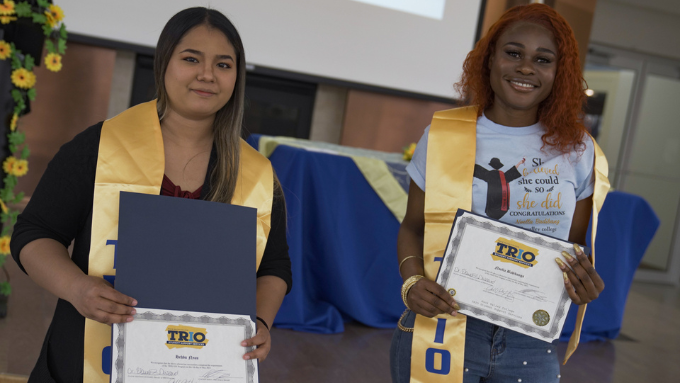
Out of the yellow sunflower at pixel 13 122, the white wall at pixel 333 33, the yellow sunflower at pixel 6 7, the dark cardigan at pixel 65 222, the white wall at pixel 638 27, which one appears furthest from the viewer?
the white wall at pixel 638 27

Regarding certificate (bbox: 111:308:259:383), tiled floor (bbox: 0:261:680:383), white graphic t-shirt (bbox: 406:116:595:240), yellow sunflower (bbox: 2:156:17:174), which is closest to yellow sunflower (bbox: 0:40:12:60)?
yellow sunflower (bbox: 2:156:17:174)

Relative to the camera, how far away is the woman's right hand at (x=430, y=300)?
108cm

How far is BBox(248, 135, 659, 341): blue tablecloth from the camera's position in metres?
2.92

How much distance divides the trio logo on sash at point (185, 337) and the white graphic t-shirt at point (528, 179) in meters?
0.60

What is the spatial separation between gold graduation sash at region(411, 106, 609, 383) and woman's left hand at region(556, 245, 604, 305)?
93 mm

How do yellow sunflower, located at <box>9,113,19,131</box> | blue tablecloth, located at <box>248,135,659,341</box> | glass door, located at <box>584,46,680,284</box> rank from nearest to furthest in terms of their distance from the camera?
yellow sunflower, located at <box>9,113,19,131</box>
blue tablecloth, located at <box>248,135,659,341</box>
glass door, located at <box>584,46,680,284</box>

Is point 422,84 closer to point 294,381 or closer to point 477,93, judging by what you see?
point 294,381

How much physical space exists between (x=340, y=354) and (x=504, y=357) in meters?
1.66

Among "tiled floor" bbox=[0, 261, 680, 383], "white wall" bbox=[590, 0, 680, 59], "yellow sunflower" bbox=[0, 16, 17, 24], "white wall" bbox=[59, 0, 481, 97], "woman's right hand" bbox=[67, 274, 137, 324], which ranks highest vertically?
"white wall" bbox=[590, 0, 680, 59]

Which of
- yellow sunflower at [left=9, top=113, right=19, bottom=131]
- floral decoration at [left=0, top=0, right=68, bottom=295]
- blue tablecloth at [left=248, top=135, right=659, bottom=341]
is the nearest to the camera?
floral decoration at [left=0, top=0, right=68, bottom=295]

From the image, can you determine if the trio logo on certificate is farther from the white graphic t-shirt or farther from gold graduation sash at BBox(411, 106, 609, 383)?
the white graphic t-shirt

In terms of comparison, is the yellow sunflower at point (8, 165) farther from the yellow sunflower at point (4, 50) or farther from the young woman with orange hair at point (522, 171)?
the young woman with orange hair at point (522, 171)

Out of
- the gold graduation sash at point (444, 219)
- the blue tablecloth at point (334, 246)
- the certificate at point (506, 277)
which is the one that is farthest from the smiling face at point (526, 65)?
the blue tablecloth at point (334, 246)
